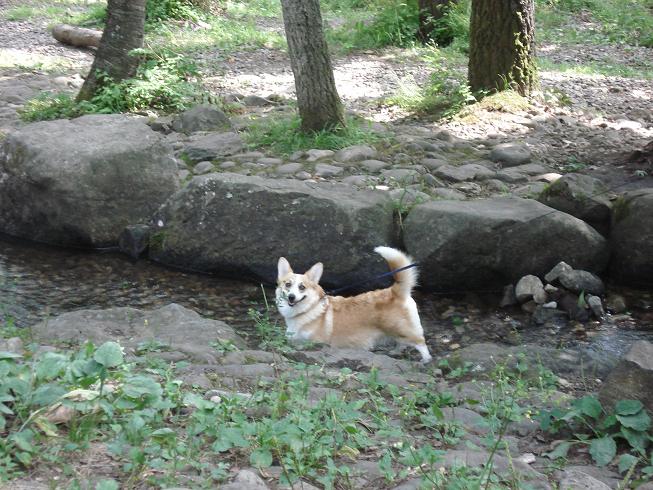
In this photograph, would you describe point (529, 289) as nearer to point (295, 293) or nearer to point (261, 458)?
point (295, 293)

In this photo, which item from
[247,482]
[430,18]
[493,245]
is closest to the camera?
[247,482]

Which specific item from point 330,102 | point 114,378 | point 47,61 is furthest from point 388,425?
point 47,61

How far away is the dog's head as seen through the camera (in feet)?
21.0

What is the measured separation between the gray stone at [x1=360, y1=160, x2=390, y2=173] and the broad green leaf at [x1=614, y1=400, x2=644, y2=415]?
519 centimetres

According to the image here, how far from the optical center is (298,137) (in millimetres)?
9555

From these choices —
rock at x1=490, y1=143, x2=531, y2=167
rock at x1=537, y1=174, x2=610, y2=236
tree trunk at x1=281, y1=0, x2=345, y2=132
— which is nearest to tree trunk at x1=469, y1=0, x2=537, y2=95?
rock at x1=490, y1=143, x2=531, y2=167

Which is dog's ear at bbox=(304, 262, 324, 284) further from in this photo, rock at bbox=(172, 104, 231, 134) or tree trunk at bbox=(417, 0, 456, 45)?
tree trunk at bbox=(417, 0, 456, 45)

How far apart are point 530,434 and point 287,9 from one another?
622 cm

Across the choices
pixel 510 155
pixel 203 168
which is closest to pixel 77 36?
pixel 203 168

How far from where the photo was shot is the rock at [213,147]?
9469 millimetres

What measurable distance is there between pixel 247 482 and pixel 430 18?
12.7 m

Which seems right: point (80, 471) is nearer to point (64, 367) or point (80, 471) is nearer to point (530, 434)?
point (64, 367)

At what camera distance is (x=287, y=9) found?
920 centimetres

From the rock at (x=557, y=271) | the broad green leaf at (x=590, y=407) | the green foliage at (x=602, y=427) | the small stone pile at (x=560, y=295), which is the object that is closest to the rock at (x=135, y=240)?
the small stone pile at (x=560, y=295)
